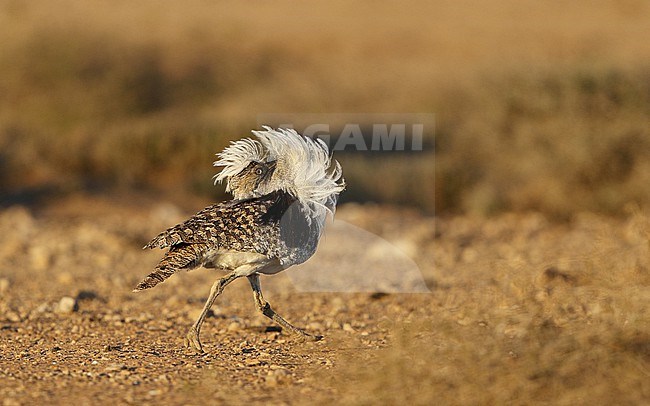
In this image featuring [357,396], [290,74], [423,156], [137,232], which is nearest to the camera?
[357,396]

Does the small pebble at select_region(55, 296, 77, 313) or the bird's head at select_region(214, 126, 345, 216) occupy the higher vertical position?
the bird's head at select_region(214, 126, 345, 216)

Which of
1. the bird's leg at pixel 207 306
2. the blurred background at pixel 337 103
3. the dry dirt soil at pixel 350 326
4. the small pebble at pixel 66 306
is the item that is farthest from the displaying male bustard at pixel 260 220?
the blurred background at pixel 337 103

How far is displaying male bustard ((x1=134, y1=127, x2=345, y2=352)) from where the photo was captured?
5.61 metres

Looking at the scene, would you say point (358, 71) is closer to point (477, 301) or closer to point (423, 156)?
point (423, 156)

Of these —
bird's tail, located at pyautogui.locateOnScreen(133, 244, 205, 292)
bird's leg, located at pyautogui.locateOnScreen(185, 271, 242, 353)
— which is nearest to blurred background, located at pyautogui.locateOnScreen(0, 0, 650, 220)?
bird's leg, located at pyautogui.locateOnScreen(185, 271, 242, 353)

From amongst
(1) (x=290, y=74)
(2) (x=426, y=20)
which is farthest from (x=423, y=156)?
(2) (x=426, y=20)

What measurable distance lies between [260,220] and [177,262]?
586mm

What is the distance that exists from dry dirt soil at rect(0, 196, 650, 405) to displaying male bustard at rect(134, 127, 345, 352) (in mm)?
543

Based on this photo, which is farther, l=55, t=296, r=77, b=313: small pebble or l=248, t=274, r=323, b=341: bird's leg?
l=55, t=296, r=77, b=313: small pebble

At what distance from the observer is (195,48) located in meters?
29.3

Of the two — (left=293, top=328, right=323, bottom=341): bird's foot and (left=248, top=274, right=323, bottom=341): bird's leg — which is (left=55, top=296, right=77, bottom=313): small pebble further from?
(left=293, top=328, right=323, bottom=341): bird's foot

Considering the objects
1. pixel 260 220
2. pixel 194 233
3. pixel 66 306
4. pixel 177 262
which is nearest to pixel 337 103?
pixel 66 306

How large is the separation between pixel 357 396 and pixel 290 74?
23365 millimetres

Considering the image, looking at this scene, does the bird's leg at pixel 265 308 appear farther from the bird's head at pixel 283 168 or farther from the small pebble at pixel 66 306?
the small pebble at pixel 66 306
